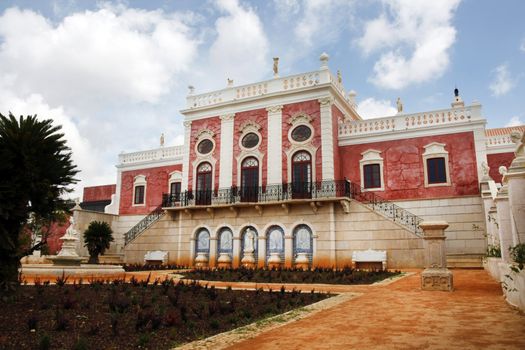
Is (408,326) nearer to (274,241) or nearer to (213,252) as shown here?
(274,241)

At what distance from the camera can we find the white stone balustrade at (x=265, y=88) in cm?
2295

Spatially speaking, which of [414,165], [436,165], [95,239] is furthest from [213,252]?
[436,165]

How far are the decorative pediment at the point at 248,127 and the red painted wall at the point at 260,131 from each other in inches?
5.0

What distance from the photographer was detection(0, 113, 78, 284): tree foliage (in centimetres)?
796

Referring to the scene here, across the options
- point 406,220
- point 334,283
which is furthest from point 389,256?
point 334,283

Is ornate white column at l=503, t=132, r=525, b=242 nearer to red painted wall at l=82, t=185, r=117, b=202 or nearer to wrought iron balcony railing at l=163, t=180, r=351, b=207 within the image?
wrought iron balcony railing at l=163, t=180, r=351, b=207

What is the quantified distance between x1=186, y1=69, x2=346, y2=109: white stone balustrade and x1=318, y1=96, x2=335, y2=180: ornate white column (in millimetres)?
1144

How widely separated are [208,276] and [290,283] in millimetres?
3495

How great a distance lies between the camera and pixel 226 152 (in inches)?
975

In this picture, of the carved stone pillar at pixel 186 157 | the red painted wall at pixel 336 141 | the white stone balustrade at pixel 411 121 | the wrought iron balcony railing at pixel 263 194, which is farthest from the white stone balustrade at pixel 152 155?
the white stone balustrade at pixel 411 121

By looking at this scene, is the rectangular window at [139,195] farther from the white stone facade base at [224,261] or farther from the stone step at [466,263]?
the stone step at [466,263]

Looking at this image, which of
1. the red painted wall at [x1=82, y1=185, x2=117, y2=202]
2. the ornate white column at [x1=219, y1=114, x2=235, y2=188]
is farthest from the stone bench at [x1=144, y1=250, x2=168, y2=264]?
the red painted wall at [x1=82, y1=185, x2=117, y2=202]

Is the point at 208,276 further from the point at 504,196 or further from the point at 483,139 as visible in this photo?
the point at 483,139

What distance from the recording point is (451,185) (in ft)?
68.3
